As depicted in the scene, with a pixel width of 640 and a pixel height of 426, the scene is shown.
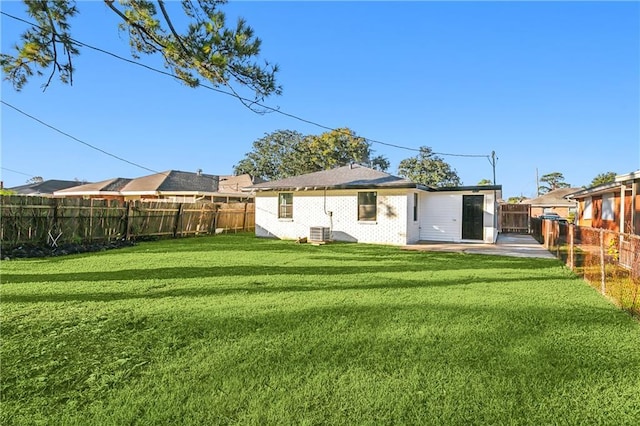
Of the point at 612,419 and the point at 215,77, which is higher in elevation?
the point at 215,77

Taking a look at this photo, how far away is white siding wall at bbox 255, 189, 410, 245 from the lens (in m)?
13.6

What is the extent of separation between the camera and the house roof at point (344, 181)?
13.5m

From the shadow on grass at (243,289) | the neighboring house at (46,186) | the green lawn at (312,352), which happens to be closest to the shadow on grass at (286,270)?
the green lawn at (312,352)

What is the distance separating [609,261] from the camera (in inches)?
248

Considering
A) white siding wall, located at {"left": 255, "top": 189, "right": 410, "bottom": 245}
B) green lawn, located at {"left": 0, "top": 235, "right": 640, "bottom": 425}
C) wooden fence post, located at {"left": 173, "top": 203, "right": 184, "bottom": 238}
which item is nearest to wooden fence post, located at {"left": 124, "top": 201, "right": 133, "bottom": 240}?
wooden fence post, located at {"left": 173, "top": 203, "right": 184, "bottom": 238}

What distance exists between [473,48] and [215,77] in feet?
39.6

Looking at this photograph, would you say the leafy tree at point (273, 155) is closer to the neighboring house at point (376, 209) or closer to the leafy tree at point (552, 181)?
the neighboring house at point (376, 209)

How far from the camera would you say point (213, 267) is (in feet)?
26.0

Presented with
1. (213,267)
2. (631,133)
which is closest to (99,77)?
(213,267)

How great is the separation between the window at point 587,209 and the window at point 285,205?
1350 centimetres

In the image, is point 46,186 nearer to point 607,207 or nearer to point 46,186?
point 46,186

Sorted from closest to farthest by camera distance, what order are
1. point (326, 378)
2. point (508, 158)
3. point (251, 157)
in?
point (326, 378) < point (508, 158) < point (251, 157)

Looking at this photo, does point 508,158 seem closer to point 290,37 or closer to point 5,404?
point 290,37

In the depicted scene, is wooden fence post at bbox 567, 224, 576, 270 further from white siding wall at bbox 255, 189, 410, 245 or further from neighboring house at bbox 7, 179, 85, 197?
neighboring house at bbox 7, 179, 85, 197
